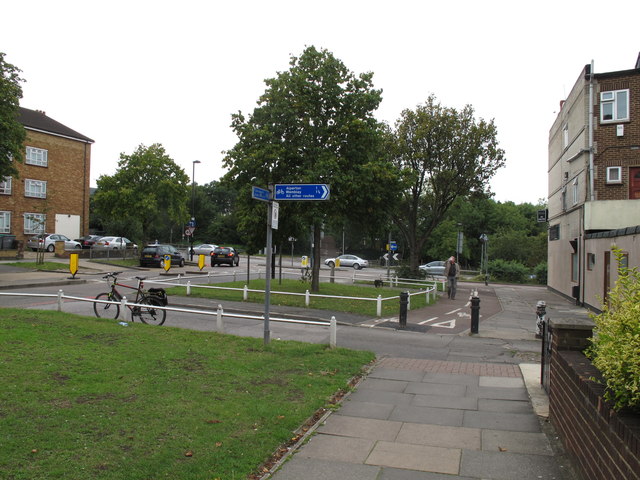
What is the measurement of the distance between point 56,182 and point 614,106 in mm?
41966

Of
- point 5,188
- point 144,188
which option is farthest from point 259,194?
point 5,188

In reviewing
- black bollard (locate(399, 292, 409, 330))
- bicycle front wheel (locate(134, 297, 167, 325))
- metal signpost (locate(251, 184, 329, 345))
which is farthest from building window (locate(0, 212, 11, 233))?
metal signpost (locate(251, 184, 329, 345))

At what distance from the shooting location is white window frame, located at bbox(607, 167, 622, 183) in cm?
2120

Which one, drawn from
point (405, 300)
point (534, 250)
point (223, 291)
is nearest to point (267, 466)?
point (405, 300)

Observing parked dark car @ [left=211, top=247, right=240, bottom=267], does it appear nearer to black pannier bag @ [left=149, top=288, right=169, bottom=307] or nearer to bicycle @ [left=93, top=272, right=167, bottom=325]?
bicycle @ [left=93, top=272, right=167, bottom=325]

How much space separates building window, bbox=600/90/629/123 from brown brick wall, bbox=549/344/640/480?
19461 millimetres

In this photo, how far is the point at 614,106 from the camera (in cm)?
2131

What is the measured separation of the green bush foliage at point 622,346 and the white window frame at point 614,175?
2035 centimetres

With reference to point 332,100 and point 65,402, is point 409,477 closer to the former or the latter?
point 65,402

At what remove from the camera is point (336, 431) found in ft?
18.0

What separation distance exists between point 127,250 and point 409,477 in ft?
126

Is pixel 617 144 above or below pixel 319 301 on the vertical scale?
above

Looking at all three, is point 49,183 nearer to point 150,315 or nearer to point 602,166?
point 150,315

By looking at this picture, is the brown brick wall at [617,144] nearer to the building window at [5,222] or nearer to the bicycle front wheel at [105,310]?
the bicycle front wheel at [105,310]
